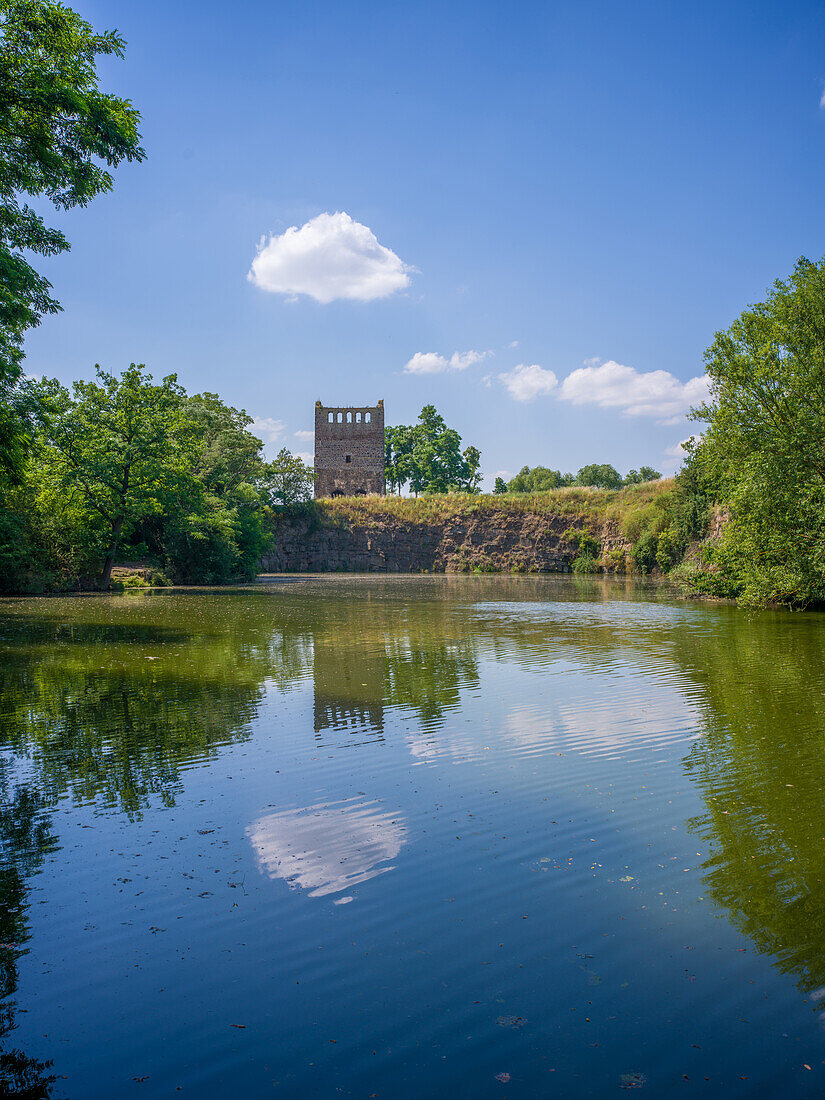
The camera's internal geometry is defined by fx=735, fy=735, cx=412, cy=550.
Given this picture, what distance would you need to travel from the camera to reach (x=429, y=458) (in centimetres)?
9000

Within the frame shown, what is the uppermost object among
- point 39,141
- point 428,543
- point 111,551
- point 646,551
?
point 39,141

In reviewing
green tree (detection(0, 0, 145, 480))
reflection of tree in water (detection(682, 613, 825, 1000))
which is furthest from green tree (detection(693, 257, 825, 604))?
green tree (detection(0, 0, 145, 480))

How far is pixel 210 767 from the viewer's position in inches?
269

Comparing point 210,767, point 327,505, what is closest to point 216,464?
point 327,505

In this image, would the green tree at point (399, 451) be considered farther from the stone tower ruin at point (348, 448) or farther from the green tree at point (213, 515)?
the green tree at point (213, 515)

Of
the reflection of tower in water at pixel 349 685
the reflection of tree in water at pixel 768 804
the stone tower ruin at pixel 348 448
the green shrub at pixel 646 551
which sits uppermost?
the stone tower ruin at pixel 348 448

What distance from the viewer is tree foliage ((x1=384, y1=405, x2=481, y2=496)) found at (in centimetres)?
8975

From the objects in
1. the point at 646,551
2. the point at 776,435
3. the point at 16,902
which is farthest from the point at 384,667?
the point at 646,551

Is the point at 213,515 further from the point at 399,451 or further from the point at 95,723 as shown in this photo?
the point at 399,451

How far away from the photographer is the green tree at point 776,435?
1984 cm

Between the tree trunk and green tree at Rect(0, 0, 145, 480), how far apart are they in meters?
18.4

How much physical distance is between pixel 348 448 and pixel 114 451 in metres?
45.3

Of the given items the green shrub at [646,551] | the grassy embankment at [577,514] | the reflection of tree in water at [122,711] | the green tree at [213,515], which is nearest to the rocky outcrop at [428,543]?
the grassy embankment at [577,514]

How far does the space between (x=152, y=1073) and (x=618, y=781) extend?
14.9ft
